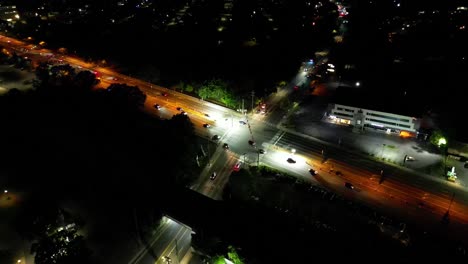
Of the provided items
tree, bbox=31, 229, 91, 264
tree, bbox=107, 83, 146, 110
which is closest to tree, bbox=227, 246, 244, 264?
tree, bbox=31, 229, 91, 264

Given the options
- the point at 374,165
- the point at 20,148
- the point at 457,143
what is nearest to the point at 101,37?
the point at 20,148

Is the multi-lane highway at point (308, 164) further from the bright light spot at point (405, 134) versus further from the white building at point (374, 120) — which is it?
the bright light spot at point (405, 134)

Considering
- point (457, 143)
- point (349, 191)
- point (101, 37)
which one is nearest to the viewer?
point (349, 191)

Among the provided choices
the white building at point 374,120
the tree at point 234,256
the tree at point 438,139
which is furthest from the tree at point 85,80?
the tree at point 438,139

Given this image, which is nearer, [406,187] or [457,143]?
[406,187]

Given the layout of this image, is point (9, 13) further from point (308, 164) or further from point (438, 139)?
point (438, 139)

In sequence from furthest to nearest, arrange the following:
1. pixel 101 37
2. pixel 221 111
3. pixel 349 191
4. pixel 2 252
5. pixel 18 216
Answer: pixel 101 37
pixel 221 111
pixel 349 191
pixel 18 216
pixel 2 252

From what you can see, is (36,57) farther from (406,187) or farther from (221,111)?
(406,187)
